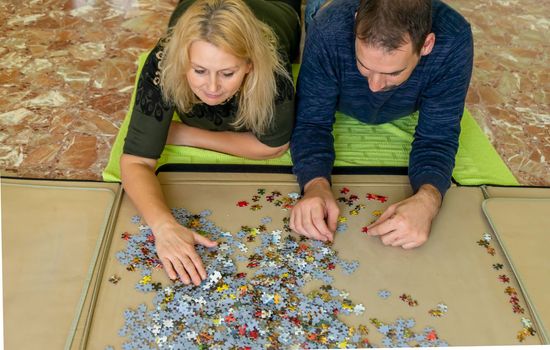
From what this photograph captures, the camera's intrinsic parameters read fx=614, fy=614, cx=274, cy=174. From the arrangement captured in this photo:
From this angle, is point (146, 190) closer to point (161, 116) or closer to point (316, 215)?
point (161, 116)

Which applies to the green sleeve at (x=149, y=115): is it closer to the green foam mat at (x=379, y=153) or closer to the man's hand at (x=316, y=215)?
the green foam mat at (x=379, y=153)

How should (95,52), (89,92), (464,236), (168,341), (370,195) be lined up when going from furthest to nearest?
1. (95,52)
2. (89,92)
3. (370,195)
4. (464,236)
5. (168,341)

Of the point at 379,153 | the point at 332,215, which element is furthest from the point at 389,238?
the point at 379,153

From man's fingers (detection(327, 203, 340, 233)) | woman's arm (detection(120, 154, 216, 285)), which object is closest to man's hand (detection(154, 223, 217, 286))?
woman's arm (detection(120, 154, 216, 285))

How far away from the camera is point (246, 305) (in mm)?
1992

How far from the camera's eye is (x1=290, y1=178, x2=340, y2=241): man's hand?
2.18 meters

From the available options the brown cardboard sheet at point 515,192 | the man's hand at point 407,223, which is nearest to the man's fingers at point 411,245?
the man's hand at point 407,223

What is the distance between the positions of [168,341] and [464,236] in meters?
1.16

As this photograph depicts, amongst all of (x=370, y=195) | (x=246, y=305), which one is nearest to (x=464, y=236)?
(x=370, y=195)

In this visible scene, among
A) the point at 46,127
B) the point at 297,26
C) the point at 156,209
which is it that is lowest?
the point at 46,127

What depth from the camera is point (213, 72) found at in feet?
6.54

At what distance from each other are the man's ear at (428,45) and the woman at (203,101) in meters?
0.51

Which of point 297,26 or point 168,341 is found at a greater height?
point 297,26

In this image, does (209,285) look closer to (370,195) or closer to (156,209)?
(156,209)
